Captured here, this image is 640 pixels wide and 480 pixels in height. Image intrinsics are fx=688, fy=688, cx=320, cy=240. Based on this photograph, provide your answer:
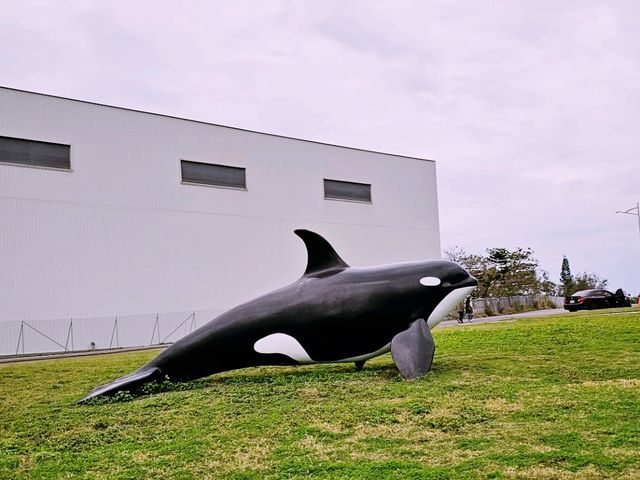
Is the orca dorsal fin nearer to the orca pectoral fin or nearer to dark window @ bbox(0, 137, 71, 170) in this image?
the orca pectoral fin

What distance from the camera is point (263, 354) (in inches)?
411

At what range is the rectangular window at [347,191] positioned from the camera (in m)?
41.3

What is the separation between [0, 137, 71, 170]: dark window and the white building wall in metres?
0.32

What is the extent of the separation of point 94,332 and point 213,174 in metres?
10.5

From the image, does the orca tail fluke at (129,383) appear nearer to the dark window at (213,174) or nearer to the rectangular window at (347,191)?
the dark window at (213,174)

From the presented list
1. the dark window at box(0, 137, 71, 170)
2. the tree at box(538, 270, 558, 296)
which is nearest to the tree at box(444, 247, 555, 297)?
the tree at box(538, 270, 558, 296)

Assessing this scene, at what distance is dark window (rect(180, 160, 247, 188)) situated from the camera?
3572 cm

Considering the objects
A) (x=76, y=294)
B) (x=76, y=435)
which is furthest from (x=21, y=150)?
(x=76, y=435)

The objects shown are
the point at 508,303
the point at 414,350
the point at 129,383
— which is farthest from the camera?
the point at 508,303

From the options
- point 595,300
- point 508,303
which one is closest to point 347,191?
point 595,300

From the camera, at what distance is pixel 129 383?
9734 mm

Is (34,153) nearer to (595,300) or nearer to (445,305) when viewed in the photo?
(445,305)

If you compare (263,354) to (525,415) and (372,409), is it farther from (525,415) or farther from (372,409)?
(525,415)

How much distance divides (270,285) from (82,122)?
12.7 metres
